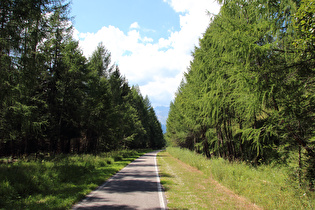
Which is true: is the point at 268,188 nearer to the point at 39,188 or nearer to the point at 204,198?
the point at 204,198

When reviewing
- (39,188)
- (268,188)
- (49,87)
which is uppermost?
(49,87)

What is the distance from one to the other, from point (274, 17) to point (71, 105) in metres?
21.3

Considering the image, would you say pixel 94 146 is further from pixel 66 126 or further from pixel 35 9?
pixel 35 9

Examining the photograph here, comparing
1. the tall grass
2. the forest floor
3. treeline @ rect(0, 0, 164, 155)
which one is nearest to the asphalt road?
the forest floor

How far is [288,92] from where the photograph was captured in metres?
5.09

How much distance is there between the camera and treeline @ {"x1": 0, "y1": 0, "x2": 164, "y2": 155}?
7977mm

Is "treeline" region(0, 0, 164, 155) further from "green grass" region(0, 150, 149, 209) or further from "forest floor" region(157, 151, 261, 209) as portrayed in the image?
"forest floor" region(157, 151, 261, 209)

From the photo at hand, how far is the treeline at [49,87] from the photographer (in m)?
7.98

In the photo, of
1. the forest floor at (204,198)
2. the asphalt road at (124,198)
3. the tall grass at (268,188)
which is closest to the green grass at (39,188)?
the asphalt road at (124,198)

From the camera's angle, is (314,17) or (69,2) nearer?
(314,17)

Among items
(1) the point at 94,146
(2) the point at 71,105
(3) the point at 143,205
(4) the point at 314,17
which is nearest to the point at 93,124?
(2) the point at 71,105

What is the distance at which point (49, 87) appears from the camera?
2103 cm

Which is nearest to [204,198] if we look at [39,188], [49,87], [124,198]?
[124,198]

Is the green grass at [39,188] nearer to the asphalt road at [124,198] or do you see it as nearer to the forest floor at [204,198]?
the asphalt road at [124,198]
